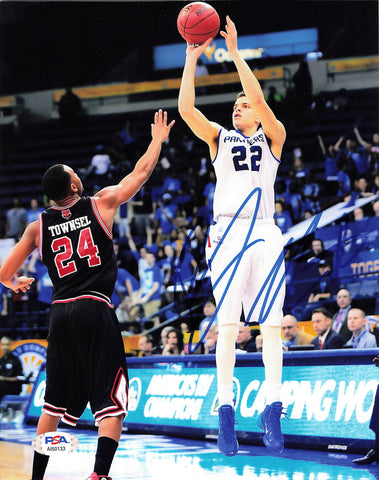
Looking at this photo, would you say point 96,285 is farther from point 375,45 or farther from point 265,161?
point 375,45

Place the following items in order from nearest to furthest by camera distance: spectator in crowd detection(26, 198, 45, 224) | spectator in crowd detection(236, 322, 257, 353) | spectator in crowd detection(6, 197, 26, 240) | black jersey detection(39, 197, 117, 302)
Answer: black jersey detection(39, 197, 117, 302) → spectator in crowd detection(236, 322, 257, 353) → spectator in crowd detection(6, 197, 26, 240) → spectator in crowd detection(26, 198, 45, 224)

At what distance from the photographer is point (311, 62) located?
19.8 meters

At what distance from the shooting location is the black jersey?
536cm

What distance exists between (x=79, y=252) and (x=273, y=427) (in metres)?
1.89

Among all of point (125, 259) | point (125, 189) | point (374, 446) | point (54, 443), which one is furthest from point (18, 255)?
point (125, 259)

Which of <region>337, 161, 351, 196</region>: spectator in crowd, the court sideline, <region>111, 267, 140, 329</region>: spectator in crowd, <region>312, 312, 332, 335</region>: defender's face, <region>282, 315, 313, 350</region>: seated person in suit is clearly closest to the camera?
the court sideline

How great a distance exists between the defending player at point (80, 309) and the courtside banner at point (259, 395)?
124 inches

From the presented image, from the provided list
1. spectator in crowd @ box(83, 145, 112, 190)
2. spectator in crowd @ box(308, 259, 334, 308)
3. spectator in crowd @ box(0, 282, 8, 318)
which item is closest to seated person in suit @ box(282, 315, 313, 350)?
spectator in crowd @ box(308, 259, 334, 308)

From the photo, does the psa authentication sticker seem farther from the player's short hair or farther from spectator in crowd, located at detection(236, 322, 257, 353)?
spectator in crowd, located at detection(236, 322, 257, 353)

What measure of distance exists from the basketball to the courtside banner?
3.53 metres

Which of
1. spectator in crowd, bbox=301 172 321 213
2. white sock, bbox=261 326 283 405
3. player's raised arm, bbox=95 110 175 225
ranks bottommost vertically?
white sock, bbox=261 326 283 405

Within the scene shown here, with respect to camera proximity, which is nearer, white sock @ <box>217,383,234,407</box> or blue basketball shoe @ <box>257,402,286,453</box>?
blue basketball shoe @ <box>257,402,286,453</box>

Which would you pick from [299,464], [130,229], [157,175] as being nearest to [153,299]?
[130,229]

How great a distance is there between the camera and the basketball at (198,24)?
585cm
